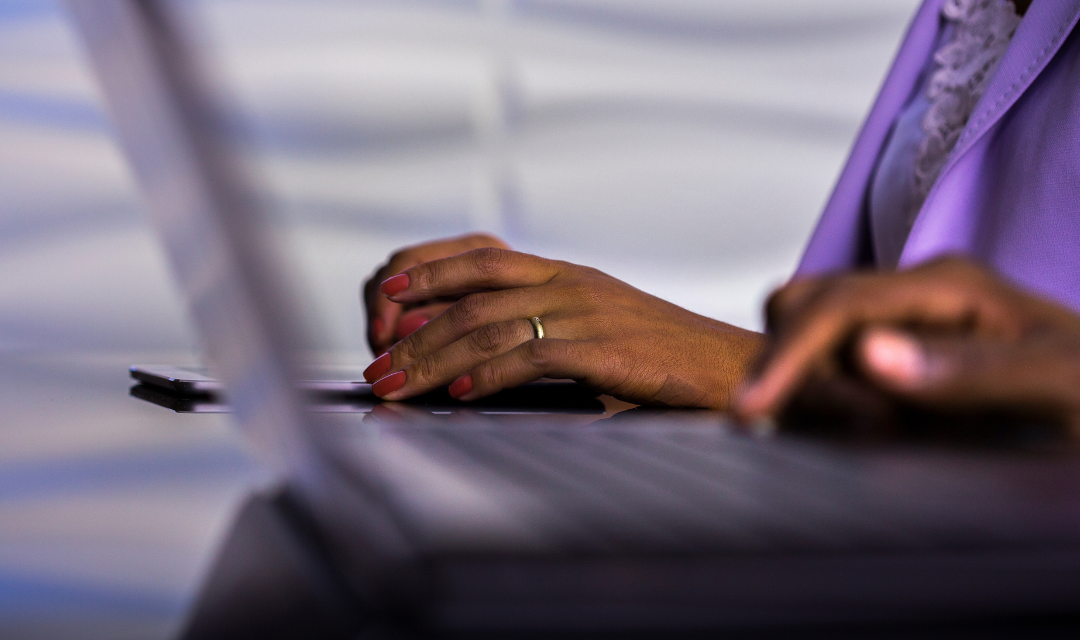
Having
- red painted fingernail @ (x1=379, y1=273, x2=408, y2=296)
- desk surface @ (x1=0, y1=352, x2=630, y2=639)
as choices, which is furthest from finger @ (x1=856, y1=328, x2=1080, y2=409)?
red painted fingernail @ (x1=379, y1=273, x2=408, y2=296)

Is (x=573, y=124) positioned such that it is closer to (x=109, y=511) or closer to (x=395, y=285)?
(x=395, y=285)

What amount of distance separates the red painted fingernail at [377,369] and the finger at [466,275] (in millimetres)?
58

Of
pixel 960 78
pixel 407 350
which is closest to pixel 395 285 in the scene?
pixel 407 350

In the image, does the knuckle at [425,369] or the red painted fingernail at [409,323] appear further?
the red painted fingernail at [409,323]

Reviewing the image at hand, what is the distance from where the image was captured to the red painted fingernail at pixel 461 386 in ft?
1.48

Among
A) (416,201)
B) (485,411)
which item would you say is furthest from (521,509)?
(416,201)

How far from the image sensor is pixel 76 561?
→ 0.52 ft

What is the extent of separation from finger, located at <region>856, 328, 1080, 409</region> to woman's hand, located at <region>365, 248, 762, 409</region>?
27 cm

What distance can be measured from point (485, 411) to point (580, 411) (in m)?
0.05

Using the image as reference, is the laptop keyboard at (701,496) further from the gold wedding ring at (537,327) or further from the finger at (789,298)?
the gold wedding ring at (537,327)

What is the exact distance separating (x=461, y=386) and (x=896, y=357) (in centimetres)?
29

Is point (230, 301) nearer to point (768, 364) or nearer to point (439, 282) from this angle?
point (768, 364)

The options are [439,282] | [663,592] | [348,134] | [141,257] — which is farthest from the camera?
[348,134]

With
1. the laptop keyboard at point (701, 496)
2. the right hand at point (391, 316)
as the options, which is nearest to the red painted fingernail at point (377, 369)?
the right hand at point (391, 316)
